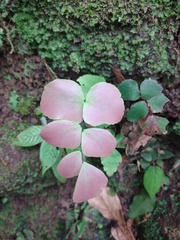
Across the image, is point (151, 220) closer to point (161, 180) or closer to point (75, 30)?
point (161, 180)

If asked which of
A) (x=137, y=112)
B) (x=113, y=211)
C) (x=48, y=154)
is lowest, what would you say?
(x=113, y=211)

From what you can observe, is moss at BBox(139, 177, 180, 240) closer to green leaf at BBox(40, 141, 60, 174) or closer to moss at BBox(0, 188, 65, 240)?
moss at BBox(0, 188, 65, 240)

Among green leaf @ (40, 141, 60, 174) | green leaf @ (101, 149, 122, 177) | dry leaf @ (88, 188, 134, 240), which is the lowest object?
dry leaf @ (88, 188, 134, 240)

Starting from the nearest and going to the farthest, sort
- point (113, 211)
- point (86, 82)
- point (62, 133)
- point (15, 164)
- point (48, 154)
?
1. point (62, 133)
2. point (86, 82)
3. point (48, 154)
4. point (15, 164)
5. point (113, 211)

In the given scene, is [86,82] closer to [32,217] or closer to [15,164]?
[15,164]

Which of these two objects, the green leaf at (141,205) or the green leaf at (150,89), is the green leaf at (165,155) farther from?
the green leaf at (150,89)

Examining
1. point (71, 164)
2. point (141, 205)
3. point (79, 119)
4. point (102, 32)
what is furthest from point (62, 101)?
point (141, 205)

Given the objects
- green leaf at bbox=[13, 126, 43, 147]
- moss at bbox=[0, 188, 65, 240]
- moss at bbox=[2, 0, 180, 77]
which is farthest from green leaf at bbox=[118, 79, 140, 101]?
moss at bbox=[0, 188, 65, 240]
